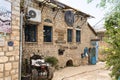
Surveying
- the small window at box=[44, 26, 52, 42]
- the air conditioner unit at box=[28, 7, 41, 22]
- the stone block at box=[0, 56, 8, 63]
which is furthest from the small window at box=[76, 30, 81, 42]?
the stone block at box=[0, 56, 8, 63]

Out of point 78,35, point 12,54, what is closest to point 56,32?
point 78,35

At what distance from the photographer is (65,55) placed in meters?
14.0

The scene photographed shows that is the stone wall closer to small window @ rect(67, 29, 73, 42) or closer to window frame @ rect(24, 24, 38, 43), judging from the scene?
window frame @ rect(24, 24, 38, 43)

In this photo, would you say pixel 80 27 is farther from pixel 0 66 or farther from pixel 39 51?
pixel 0 66

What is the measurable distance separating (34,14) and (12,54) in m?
5.00

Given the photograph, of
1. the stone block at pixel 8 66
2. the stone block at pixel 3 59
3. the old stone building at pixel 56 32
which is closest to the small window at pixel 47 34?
the old stone building at pixel 56 32

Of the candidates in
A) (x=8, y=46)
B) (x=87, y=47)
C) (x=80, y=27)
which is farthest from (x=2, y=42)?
(x=87, y=47)

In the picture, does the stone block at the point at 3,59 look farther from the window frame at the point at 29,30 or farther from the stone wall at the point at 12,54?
the window frame at the point at 29,30

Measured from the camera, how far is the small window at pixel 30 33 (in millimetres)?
10875

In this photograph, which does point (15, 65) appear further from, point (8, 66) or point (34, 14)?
point (34, 14)

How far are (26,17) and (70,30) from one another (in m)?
5.48

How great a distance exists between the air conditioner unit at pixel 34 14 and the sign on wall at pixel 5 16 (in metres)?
4.47

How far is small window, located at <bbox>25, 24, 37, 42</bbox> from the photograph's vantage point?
1088 centimetres

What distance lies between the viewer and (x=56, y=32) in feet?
42.5
